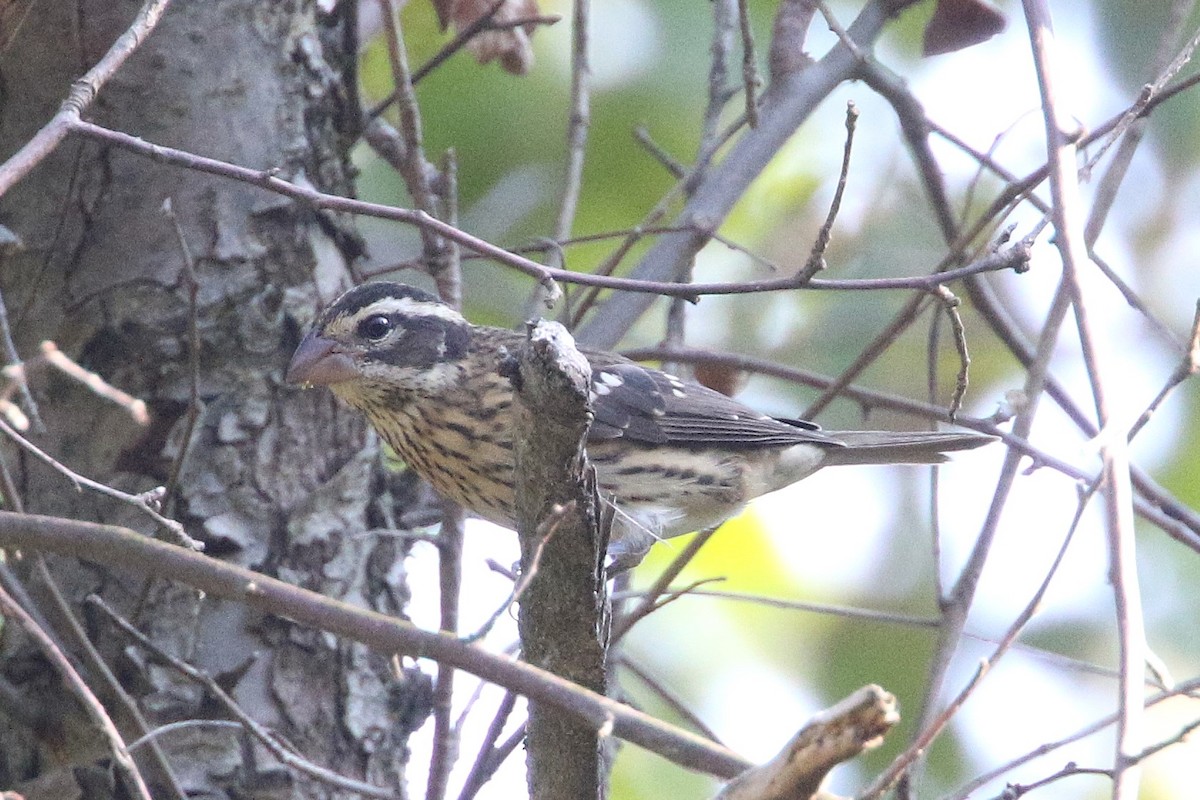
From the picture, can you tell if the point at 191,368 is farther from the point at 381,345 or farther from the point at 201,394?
the point at 381,345

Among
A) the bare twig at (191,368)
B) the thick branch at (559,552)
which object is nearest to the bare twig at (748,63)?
the bare twig at (191,368)

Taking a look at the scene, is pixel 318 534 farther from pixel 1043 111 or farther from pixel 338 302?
pixel 1043 111

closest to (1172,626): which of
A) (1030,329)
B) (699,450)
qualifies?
(1030,329)

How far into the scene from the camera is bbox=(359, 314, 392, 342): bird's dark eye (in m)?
→ 4.31

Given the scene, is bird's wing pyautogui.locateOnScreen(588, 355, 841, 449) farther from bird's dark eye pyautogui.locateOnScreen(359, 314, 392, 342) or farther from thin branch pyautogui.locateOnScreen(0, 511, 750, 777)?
thin branch pyautogui.locateOnScreen(0, 511, 750, 777)

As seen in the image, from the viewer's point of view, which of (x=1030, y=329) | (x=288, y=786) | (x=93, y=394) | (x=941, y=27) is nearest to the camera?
(x=288, y=786)

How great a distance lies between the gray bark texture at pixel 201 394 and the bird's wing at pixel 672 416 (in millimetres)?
773

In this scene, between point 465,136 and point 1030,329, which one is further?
point 1030,329

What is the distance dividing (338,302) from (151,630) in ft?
3.47

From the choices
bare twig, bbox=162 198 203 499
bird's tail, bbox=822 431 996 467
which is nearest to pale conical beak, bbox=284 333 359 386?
bare twig, bbox=162 198 203 499

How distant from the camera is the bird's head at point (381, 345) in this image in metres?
4.07

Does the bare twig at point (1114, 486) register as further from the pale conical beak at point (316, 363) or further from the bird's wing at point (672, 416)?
the pale conical beak at point (316, 363)

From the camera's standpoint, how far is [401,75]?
163 inches

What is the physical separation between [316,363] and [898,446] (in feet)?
6.88
